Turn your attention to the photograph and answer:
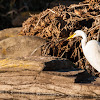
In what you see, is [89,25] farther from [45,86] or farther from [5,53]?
[45,86]

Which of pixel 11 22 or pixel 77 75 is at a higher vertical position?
pixel 11 22

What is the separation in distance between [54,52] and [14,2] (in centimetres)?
616

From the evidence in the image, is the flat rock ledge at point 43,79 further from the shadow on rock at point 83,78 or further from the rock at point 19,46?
the rock at point 19,46

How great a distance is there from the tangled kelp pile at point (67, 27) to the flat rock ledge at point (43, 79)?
2.01 meters

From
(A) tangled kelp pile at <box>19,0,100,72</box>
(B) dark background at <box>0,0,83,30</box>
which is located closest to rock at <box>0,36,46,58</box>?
(A) tangled kelp pile at <box>19,0,100,72</box>

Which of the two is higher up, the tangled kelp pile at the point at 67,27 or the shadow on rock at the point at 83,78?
the tangled kelp pile at the point at 67,27

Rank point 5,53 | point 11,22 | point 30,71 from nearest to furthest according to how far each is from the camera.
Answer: point 30,71
point 5,53
point 11,22

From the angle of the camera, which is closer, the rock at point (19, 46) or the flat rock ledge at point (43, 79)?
the flat rock ledge at point (43, 79)

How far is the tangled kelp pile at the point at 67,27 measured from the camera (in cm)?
1033

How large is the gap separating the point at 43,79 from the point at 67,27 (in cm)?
343

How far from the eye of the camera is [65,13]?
35.7ft

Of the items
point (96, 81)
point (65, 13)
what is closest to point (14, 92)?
point (96, 81)

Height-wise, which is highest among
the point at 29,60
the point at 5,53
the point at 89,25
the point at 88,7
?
the point at 88,7

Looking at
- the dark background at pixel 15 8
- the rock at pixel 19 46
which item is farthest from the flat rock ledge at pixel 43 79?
the dark background at pixel 15 8
